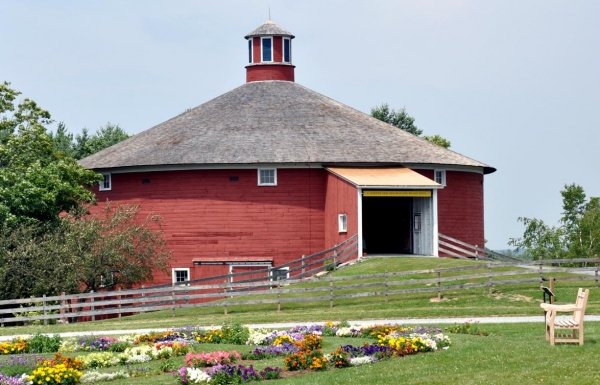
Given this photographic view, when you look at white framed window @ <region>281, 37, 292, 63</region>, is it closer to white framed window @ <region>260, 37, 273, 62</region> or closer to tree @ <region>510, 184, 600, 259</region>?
white framed window @ <region>260, 37, 273, 62</region>

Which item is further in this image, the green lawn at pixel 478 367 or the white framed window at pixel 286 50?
the white framed window at pixel 286 50

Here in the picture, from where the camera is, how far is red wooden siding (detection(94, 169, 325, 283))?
50312mm

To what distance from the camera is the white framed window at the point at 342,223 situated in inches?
1911

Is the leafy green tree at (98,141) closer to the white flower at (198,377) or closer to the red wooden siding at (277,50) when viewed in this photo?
the red wooden siding at (277,50)

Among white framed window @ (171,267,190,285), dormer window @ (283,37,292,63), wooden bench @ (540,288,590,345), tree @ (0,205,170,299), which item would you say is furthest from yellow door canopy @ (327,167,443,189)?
wooden bench @ (540,288,590,345)

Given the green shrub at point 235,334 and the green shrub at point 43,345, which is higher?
the green shrub at point 235,334

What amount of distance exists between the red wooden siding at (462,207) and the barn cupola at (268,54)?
11.3m

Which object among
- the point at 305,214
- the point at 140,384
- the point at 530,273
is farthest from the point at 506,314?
the point at 305,214

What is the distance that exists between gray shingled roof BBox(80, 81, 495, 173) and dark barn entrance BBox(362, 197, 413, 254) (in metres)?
2.07

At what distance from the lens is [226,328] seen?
2772cm

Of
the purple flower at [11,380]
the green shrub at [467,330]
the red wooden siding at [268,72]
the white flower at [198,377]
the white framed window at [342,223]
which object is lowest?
the purple flower at [11,380]

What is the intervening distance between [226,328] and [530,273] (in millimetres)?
15574

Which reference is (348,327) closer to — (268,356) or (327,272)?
(268,356)

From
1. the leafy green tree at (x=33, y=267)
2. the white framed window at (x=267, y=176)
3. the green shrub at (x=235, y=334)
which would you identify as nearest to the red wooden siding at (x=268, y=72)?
the white framed window at (x=267, y=176)
